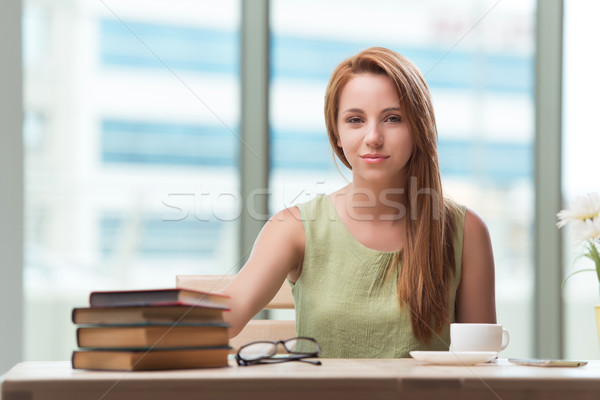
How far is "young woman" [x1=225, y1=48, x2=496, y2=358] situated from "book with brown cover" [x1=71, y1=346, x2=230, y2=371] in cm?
47

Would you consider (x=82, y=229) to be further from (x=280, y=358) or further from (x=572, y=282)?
(x=572, y=282)

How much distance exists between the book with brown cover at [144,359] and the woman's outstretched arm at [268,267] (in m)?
Answer: 0.45

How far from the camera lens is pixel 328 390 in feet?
2.23

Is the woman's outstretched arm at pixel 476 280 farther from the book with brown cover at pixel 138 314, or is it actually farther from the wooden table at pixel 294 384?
the book with brown cover at pixel 138 314

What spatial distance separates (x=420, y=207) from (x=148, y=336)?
2.65ft

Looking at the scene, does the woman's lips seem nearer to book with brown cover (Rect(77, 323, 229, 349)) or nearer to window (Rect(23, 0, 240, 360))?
book with brown cover (Rect(77, 323, 229, 349))

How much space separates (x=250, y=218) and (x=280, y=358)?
5.10 ft

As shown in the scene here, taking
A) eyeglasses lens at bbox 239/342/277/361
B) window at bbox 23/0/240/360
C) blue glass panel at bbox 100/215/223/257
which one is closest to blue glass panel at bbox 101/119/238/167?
window at bbox 23/0/240/360

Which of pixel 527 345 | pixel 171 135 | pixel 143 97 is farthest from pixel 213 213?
pixel 527 345

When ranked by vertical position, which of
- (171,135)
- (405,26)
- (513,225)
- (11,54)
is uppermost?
(405,26)

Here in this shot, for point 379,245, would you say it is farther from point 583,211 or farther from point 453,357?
point 453,357

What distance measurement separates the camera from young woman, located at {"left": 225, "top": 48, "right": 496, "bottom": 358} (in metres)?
1.33

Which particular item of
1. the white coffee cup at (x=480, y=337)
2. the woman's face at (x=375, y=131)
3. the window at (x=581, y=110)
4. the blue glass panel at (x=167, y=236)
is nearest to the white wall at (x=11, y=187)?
the blue glass panel at (x=167, y=236)

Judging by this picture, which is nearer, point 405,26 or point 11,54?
point 11,54
